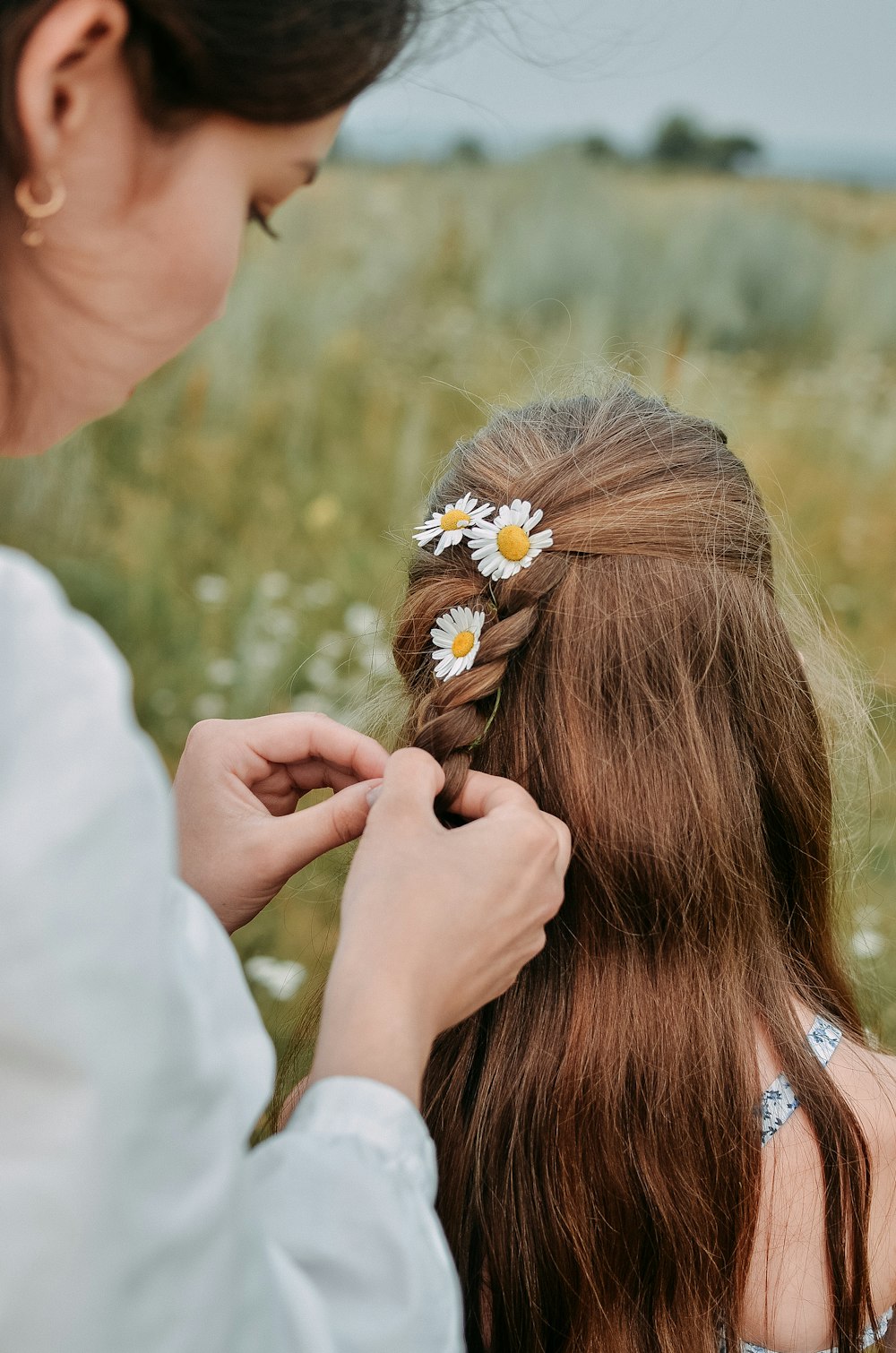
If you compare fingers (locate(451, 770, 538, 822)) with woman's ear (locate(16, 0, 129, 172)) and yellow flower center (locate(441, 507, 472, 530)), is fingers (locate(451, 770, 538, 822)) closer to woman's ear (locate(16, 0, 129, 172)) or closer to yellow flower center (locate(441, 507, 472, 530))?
yellow flower center (locate(441, 507, 472, 530))

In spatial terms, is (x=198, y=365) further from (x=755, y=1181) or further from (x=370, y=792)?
(x=755, y=1181)

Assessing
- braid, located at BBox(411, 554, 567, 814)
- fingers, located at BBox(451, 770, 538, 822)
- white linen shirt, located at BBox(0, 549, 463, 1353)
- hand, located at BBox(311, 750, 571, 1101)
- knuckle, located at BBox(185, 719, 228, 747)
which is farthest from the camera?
knuckle, located at BBox(185, 719, 228, 747)

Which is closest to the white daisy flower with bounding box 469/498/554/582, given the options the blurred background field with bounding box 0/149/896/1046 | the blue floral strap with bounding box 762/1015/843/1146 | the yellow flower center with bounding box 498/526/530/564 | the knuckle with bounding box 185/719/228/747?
the yellow flower center with bounding box 498/526/530/564

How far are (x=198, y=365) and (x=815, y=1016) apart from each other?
3.42 m

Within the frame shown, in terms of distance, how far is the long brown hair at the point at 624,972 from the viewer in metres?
1.48

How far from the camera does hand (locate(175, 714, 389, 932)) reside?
1553mm

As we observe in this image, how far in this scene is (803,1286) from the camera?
1506mm

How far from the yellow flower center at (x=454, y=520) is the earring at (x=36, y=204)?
626 mm

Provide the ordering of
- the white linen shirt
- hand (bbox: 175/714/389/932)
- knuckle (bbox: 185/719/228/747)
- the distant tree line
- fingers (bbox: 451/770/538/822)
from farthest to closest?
1. the distant tree line
2. knuckle (bbox: 185/719/228/747)
3. hand (bbox: 175/714/389/932)
4. fingers (bbox: 451/770/538/822)
5. the white linen shirt

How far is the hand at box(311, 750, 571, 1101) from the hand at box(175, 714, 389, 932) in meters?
0.28

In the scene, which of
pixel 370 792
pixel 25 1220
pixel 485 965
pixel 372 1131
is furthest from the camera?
pixel 370 792

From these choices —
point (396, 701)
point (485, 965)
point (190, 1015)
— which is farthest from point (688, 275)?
point (190, 1015)

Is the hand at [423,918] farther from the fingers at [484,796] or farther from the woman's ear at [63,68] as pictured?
the woman's ear at [63,68]

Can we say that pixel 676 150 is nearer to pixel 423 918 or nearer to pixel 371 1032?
pixel 423 918
